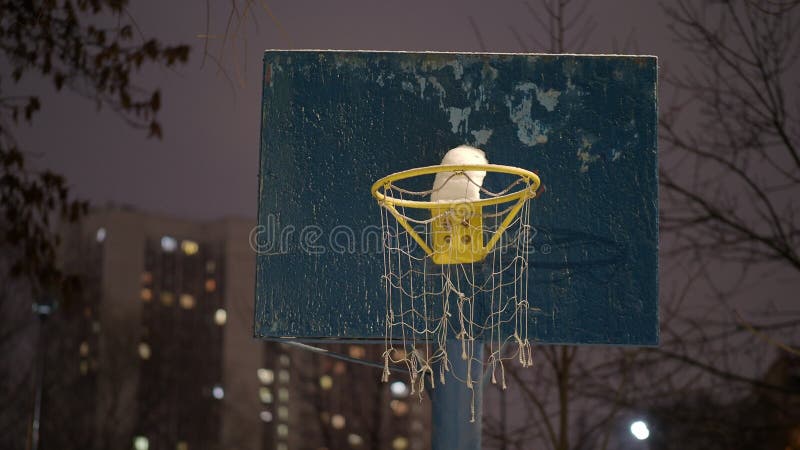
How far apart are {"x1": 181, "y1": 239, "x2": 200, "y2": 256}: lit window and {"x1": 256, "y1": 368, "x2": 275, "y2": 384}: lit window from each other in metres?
7.64

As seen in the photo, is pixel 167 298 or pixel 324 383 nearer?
pixel 324 383

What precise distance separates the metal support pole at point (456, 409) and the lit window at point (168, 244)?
38179mm

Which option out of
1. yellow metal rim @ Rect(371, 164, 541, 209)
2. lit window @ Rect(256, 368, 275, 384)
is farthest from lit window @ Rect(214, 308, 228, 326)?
yellow metal rim @ Rect(371, 164, 541, 209)

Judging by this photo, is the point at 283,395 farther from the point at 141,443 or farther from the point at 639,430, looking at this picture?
the point at 639,430

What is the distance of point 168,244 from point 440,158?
38.7m

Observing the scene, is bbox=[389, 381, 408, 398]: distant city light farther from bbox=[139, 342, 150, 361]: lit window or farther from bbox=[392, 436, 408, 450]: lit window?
bbox=[139, 342, 150, 361]: lit window

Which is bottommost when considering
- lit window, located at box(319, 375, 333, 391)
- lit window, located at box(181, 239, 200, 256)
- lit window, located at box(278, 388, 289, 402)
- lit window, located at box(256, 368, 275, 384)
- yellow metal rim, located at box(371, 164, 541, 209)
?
lit window, located at box(278, 388, 289, 402)

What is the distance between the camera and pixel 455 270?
475 centimetres

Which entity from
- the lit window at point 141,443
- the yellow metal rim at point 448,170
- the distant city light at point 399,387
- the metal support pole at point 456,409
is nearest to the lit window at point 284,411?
the lit window at point 141,443

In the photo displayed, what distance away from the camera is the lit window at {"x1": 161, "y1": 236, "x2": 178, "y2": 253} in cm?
4162

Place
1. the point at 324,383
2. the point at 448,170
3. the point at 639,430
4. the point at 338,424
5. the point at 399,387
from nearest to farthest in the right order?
the point at 448,170
the point at 639,430
the point at 399,387
the point at 324,383
the point at 338,424

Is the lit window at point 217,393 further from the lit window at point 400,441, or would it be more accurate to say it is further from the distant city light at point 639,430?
the distant city light at point 639,430

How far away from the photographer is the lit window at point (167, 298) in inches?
1464

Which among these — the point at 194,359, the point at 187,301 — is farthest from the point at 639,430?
the point at 187,301
